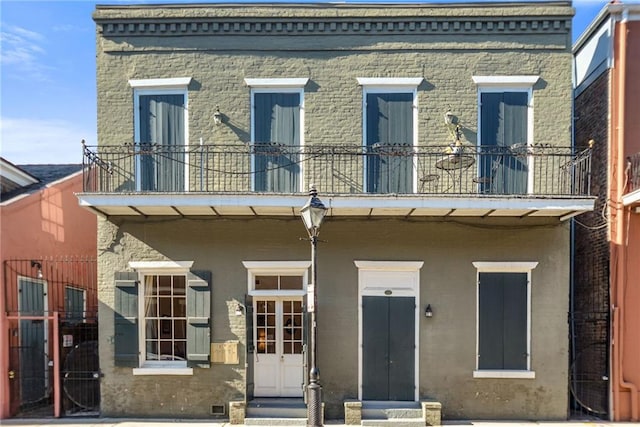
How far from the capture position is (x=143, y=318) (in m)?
8.91

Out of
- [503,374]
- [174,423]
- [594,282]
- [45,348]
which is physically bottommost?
[174,423]

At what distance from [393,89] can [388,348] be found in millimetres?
4858

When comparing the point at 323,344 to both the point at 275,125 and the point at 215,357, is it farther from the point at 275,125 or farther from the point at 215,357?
the point at 275,125

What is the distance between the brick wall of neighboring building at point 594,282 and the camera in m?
8.88

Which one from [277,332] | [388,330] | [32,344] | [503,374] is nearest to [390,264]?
[388,330]

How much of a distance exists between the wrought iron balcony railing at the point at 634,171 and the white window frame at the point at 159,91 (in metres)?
8.29

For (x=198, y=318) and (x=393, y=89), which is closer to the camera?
(x=198, y=318)

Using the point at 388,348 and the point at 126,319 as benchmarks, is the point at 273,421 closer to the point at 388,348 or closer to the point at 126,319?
the point at 388,348

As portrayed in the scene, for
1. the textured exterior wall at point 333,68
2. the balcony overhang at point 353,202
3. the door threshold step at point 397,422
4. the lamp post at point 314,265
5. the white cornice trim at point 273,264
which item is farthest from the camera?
the textured exterior wall at point 333,68

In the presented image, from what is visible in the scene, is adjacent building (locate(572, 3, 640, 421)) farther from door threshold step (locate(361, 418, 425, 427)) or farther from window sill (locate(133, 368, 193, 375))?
window sill (locate(133, 368, 193, 375))

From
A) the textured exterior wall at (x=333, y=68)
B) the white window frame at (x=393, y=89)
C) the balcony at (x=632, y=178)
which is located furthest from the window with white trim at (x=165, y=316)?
the balcony at (x=632, y=178)

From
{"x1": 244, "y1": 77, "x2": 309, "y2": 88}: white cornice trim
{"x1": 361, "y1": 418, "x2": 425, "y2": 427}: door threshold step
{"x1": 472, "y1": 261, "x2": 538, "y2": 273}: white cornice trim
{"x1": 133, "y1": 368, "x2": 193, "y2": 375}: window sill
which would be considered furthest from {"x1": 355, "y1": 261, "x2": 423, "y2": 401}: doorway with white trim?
{"x1": 244, "y1": 77, "x2": 309, "y2": 88}: white cornice trim

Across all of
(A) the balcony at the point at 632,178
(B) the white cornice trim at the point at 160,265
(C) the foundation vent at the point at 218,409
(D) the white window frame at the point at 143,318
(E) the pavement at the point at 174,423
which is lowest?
(E) the pavement at the point at 174,423

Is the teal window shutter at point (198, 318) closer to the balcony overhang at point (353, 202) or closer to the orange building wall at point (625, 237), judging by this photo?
the balcony overhang at point (353, 202)
